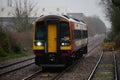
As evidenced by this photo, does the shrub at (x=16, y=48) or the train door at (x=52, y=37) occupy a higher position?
the train door at (x=52, y=37)

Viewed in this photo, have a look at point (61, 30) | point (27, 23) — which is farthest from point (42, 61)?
point (27, 23)

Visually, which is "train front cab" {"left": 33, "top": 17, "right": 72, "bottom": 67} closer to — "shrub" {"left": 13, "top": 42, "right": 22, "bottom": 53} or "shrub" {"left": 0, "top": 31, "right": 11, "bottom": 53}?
"shrub" {"left": 0, "top": 31, "right": 11, "bottom": 53}

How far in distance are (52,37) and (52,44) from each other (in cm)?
39

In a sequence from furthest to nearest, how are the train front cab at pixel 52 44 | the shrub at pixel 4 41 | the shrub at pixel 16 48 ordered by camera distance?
the shrub at pixel 16 48 < the shrub at pixel 4 41 < the train front cab at pixel 52 44

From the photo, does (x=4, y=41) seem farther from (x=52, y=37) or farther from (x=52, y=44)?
(x=52, y=44)

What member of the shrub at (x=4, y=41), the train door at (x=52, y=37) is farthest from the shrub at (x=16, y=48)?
the train door at (x=52, y=37)

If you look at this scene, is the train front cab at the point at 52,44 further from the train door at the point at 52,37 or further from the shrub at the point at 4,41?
the shrub at the point at 4,41

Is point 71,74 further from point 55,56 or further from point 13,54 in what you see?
point 13,54

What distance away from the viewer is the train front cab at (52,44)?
19.8 meters

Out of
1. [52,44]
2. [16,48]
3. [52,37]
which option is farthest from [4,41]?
[52,44]

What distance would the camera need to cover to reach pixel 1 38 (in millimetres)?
31297

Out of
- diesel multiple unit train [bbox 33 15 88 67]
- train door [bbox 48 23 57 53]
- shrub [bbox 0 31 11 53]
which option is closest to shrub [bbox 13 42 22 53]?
shrub [bbox 0 31 11 53]

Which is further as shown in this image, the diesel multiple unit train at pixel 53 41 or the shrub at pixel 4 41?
the shrub at pixel 4 41

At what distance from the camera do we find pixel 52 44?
65.1ft
